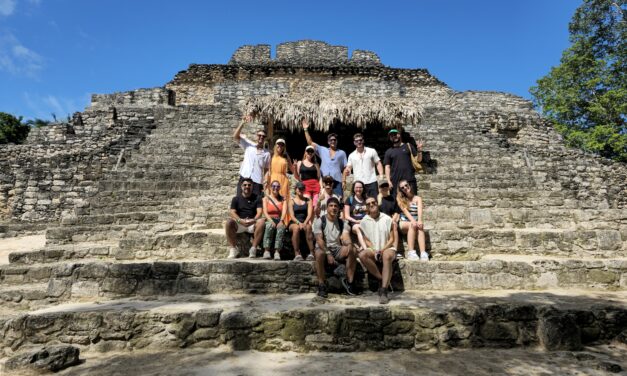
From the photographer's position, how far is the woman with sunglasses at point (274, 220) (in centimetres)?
401

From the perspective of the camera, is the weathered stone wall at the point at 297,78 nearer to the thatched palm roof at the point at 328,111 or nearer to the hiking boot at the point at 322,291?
the thatched palm roof at the point at 328,111

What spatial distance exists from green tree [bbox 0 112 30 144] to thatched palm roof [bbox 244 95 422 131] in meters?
22.2

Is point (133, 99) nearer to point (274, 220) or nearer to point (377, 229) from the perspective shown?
point (274, 220)

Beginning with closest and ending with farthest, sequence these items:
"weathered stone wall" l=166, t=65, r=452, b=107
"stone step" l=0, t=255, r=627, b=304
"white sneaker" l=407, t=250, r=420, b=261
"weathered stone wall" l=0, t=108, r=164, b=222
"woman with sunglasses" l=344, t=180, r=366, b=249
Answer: "stone step" l=0, t=255, r=627, b=304, "white sneaker" l=407, t=250, r=420, b=261, "woman with sunglasses" l=344, t=180, r=366, b=249, "weathered stone wall" l=0, t=108, r=164, b=222, "weathered stone wall" l=166, t=65, r=452, b=107

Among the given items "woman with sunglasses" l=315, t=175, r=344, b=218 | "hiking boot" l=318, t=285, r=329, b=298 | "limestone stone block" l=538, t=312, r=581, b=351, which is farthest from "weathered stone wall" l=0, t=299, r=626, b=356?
"woman with sunglasses" l=315, t=175, r=344, b=218

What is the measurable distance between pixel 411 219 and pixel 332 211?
1072 millimetres

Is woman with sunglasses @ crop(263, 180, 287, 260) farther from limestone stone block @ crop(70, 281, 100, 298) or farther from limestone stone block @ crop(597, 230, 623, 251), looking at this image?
limestone stone block @ crop(597, 230, 623, 251)

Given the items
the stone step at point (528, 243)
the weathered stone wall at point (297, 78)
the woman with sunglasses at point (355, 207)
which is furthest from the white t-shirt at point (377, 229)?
the weathered stone wall at point (297, 78)

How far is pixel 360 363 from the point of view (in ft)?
8.04

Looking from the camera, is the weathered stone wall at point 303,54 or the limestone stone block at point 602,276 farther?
the weathered stone wall at point 303,54

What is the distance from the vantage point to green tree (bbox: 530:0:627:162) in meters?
13.4

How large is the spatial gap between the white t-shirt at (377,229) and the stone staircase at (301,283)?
1.32ft

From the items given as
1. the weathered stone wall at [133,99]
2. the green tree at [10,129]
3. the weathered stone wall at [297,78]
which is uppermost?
the weathered stone wall at [297,78]

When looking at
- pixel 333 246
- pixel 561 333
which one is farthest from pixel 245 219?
pixel 561 333
